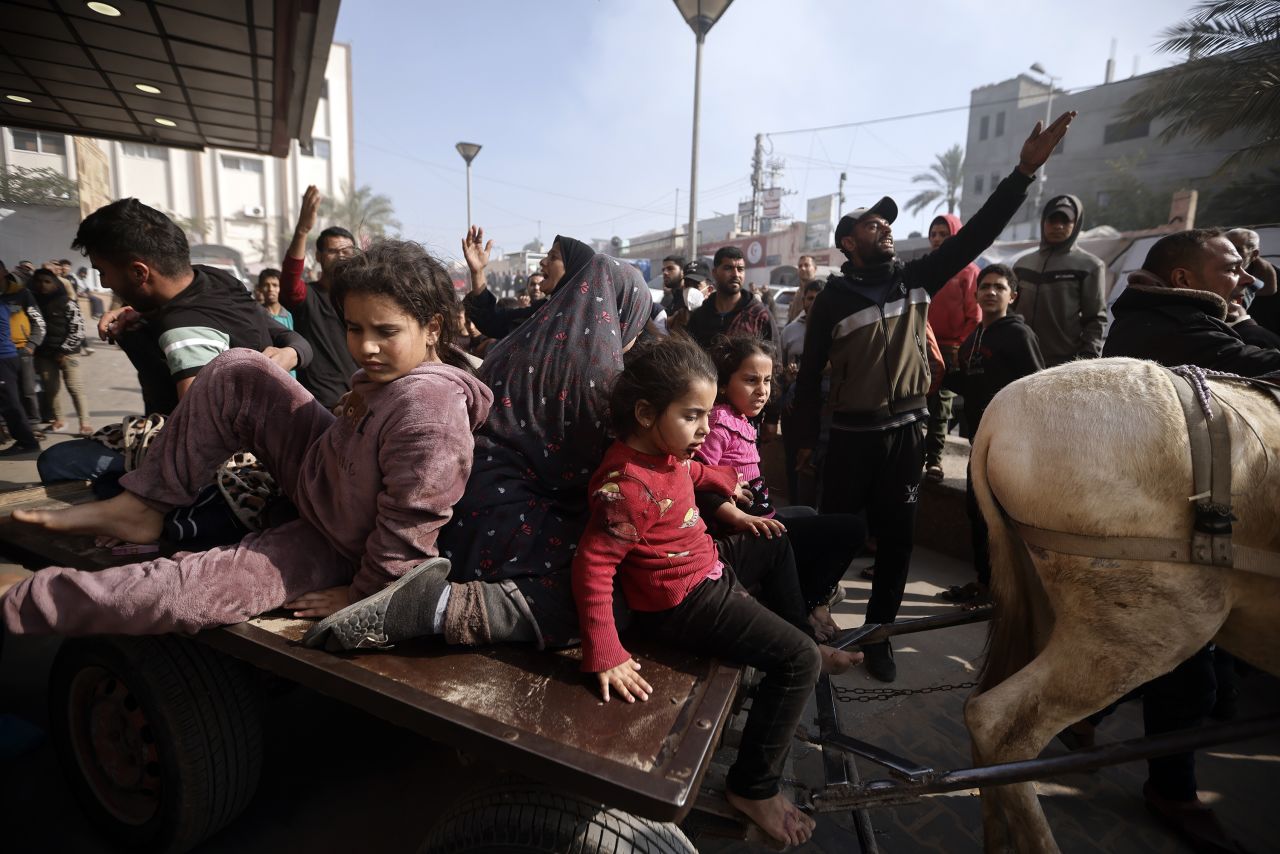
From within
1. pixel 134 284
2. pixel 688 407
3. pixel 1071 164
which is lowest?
pixel 688 407

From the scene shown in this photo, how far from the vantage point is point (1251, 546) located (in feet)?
5.89

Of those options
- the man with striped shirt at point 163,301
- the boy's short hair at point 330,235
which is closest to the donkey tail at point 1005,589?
the man with striped shirt at point 163,301

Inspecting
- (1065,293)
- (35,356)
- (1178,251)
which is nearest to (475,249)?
(1178,251)

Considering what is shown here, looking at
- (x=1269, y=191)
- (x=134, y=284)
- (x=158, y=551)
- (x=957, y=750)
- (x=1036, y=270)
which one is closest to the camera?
(x=158, y=551)

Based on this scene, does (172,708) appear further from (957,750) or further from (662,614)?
(957,750)

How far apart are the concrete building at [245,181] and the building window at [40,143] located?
2152 cm

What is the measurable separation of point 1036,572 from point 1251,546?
0.55m

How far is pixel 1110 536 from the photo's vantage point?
1.85 metres

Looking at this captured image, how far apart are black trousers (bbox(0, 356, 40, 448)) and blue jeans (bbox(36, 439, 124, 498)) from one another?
16.9ft

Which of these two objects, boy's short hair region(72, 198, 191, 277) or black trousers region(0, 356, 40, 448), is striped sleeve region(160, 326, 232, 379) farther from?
black trousers region(0, 356, 40, 448)

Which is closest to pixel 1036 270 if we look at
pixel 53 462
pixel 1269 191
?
pixel 53 462

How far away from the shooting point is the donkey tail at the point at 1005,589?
2186 mm

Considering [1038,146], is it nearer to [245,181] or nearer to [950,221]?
[950,221]

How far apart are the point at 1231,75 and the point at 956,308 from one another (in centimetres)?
1435
